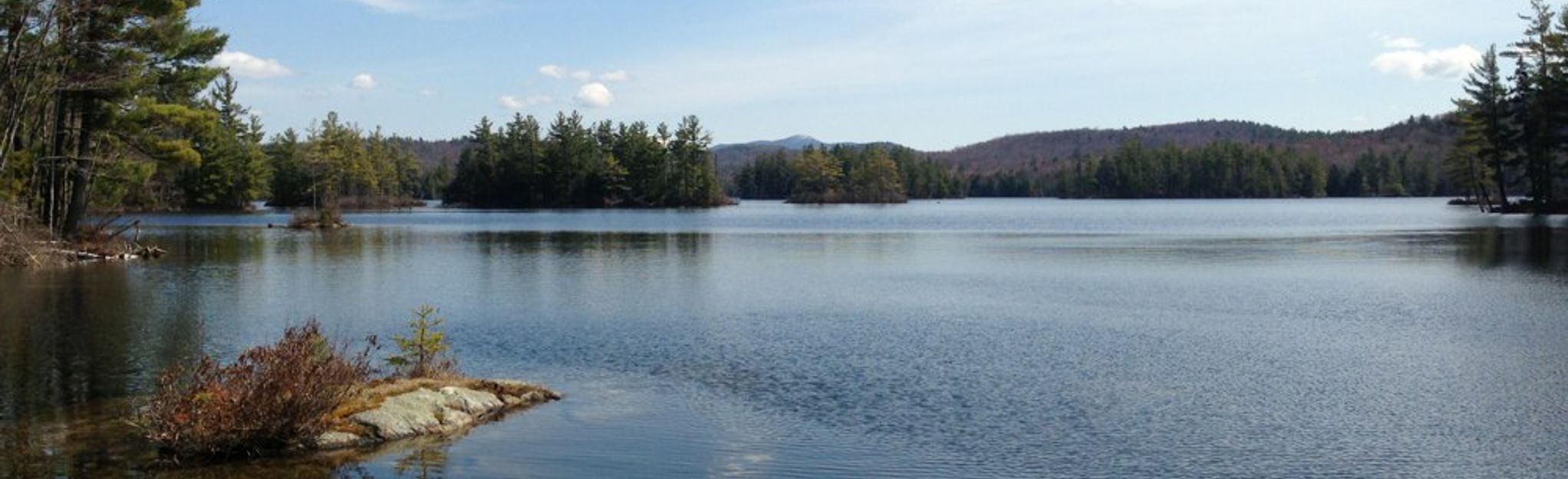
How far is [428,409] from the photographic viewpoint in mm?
13805

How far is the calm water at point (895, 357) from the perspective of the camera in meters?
12.2

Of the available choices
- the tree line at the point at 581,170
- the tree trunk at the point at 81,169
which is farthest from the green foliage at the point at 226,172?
the tree trunk at the point at 81,169

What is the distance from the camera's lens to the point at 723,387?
1630 centimetres

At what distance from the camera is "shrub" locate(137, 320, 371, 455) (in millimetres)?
11688

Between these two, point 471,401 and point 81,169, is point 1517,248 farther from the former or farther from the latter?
point 81,169

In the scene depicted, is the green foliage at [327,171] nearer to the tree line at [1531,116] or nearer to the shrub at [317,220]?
the shrub at [317,220]

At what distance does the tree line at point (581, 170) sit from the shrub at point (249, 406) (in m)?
133

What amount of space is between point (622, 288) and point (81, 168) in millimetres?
20231

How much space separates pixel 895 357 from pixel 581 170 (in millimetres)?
129378

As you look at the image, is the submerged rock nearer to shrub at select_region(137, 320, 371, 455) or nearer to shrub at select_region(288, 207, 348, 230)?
shrub at select_region(137, 320, 371, 455)

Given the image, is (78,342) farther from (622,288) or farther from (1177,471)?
(1177,471)

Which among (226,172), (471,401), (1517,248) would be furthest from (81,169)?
(226,172)

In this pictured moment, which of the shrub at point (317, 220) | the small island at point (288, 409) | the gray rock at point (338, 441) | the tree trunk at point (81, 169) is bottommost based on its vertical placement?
the gray rock at point (338, 441)

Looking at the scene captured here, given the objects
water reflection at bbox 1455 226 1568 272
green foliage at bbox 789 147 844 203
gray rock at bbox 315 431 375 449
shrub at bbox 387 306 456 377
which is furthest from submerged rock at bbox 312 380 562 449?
green foliage at bbox 789 147 844 203
